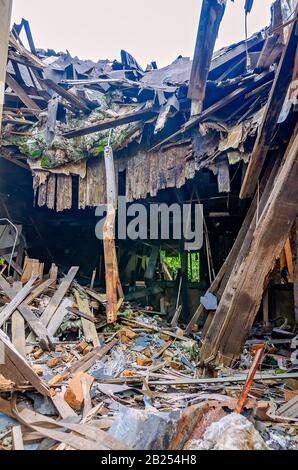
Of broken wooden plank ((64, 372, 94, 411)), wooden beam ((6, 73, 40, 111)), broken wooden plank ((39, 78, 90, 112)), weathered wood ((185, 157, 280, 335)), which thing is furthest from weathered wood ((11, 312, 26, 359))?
wooden beam ((6, 73, 40, 111))

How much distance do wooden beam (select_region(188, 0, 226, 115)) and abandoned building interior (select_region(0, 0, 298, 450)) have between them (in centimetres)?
1

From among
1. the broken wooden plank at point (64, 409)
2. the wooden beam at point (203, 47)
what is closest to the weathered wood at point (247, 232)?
the wooden beam at point (203, 47)

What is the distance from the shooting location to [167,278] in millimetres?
6891

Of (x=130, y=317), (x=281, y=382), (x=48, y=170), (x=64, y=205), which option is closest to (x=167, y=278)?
(x=130, y=317)

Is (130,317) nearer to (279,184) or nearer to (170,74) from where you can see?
(279,184)

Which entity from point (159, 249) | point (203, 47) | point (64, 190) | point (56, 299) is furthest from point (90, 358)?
point (203, 47)

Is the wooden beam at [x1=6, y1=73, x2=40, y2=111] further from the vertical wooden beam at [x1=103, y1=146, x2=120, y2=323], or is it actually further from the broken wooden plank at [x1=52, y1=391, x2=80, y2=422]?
the broken wooden plank at [x1=52, y1=391, x2=80, y2=422]

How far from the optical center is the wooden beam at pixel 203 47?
2.82 meters

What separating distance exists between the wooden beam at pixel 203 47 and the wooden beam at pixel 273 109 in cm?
82

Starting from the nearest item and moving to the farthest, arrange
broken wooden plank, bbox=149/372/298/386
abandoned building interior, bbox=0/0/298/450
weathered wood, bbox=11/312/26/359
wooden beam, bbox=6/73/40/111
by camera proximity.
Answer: abandoned building interior, bbox=0/0/298/450 < broken wooden plank, bbox=149/372/298/386 < weathered wood, bbox=11/312/26/359 < wooden beam, bbox=6/73/40/111

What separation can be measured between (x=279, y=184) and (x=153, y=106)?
234cm

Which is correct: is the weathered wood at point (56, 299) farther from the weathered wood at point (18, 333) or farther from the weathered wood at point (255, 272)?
the weathered wood at point (255, 272)

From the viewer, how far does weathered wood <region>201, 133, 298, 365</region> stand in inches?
108
